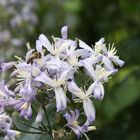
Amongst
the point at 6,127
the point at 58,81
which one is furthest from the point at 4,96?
the point at 58,81

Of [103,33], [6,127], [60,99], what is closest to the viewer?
[60,99]

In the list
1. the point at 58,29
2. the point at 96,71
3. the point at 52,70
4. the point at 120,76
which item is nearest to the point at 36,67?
the point at 52,70

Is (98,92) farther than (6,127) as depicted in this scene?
No

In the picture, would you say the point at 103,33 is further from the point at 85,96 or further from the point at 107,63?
the point at 85,96

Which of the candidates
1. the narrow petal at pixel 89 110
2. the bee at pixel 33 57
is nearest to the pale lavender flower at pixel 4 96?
the bee at pixel 33 57

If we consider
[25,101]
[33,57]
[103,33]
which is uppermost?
[103,33]

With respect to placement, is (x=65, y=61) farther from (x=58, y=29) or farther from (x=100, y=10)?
(x=100, y=10)
